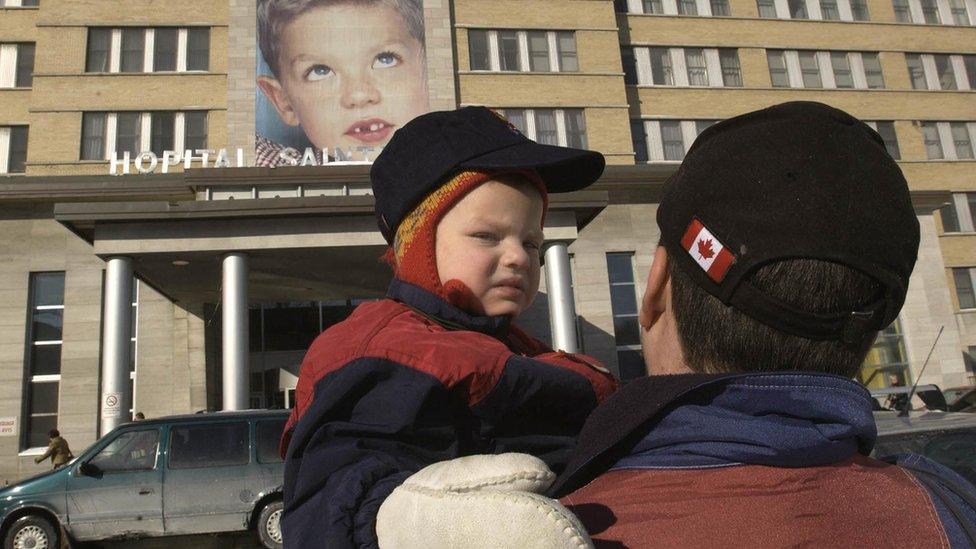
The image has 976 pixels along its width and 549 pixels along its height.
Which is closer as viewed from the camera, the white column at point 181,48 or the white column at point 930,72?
the white column at point 181,48

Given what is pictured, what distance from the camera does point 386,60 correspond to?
26.3m

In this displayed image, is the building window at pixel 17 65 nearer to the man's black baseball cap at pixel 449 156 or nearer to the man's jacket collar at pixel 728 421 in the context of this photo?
the man's black baseball cap at pixel 449 156

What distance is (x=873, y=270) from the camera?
3.39 ft

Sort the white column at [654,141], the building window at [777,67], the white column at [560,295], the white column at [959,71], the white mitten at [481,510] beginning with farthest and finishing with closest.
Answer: the white column at [959,71], the building window at [777,67], the white column at [654,141], the white column at [560,295], the white mitten at [481,510]

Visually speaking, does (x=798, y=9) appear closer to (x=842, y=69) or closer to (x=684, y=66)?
(x=842, y=69)

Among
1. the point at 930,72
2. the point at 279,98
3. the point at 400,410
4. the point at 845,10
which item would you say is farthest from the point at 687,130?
the point at 400,410

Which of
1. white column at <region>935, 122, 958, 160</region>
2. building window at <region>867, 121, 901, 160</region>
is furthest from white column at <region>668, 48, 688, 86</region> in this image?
white column at <region>935, 122, 958, 160</region>

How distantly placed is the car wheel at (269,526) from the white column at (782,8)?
31232mm

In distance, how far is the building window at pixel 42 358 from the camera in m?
22.5

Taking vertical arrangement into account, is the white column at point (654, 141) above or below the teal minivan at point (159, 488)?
above

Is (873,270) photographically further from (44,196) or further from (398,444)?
(44,196)

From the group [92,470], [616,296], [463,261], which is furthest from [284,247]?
[463,261]

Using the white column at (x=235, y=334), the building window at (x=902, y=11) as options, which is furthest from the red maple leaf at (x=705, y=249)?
the building window at (x=902, y=11)

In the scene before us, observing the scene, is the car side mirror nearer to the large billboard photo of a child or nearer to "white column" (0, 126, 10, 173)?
the large billboard photo of a child
